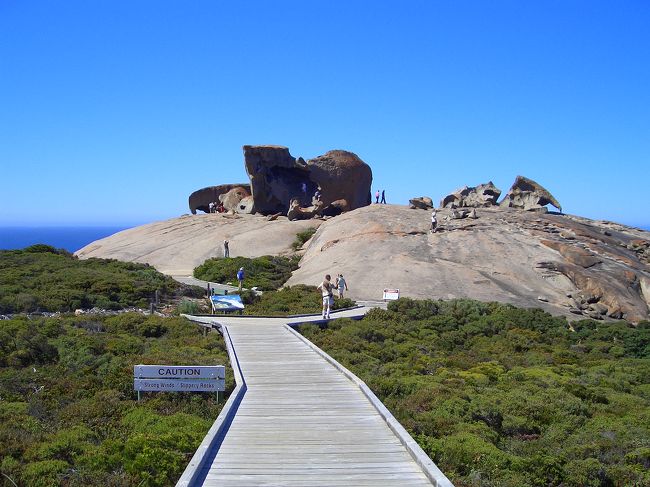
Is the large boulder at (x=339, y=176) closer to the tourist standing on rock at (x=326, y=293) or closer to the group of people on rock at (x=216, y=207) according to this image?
the group of people on rock at (x=216, y=207)

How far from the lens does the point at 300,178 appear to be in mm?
57344

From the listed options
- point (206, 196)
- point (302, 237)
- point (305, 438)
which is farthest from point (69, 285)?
point (206, 196)

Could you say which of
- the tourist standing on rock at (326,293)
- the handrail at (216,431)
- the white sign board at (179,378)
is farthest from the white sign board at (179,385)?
the tourist standing on rock at (326,293)

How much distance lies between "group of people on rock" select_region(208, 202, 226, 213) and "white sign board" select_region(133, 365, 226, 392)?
48.5 m

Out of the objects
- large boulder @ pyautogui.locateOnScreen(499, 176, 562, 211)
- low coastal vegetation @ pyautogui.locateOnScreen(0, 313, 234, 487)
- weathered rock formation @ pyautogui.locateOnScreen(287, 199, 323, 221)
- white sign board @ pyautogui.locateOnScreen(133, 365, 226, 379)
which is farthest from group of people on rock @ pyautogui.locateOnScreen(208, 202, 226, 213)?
white sign board @ pyautogui.locateOnScreen(133, 365, 226, 379)

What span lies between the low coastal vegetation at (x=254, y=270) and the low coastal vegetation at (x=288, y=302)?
13.9ft

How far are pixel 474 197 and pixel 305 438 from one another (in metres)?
43.2

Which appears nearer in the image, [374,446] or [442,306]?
[374,446]

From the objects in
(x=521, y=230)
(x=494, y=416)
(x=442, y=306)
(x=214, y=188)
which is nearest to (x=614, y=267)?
(x=521, y=230)

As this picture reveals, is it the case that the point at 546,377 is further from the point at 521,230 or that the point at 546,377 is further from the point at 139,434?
the point at 521,230

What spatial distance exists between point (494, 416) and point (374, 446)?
4327 millimetres

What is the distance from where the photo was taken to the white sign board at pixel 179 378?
12.6 metres

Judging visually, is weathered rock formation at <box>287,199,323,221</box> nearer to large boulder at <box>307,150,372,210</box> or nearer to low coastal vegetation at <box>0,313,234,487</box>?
large boulder at <box>307,150,372,210</box>

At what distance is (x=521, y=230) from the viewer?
39562 millimetres
